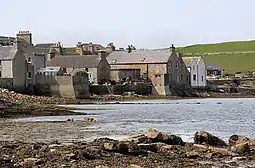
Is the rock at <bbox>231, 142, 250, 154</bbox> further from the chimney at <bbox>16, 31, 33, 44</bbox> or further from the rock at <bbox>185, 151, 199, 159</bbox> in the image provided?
the chimney at <bbox>16, 31, 33, 44</bbox>

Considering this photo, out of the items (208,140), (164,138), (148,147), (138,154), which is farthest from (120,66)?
(138,154)

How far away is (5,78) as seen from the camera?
6438 centimetres

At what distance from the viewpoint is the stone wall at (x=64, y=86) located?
219 ft

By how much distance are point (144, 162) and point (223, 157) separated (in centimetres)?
326

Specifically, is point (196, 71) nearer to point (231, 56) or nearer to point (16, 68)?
point (16, 68)

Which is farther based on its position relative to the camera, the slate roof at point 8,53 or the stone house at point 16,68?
the slate roof at point 8,53

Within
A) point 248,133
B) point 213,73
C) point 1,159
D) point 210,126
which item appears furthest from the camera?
point 213,73

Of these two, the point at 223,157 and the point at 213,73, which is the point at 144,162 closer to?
the point at 223,157

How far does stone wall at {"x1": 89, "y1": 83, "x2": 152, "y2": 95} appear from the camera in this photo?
242 feet

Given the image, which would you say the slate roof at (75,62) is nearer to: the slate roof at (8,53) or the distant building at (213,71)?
the slate roof at (8,53)

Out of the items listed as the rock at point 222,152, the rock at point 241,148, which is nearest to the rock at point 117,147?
the rock at point 222,152

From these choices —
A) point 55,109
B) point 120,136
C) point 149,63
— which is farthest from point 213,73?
point 120,136

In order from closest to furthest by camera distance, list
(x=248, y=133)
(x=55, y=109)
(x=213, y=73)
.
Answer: (x=248, y=133)
(x=55, y=109)
(x=213, y=73)

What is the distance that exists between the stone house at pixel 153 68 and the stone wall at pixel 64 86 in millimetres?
14173
